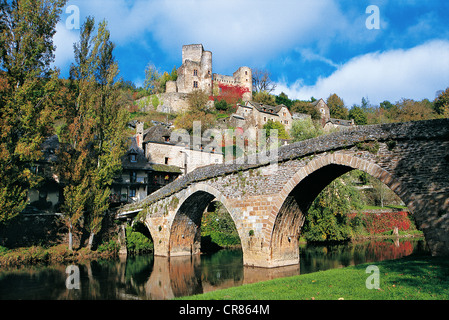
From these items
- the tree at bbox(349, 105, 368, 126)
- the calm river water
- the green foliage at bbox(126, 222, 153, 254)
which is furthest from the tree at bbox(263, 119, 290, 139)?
the calm river water

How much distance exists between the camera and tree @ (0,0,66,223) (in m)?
21.5

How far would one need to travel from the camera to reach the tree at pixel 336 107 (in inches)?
3337

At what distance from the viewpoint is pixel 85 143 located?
25891 millimetres

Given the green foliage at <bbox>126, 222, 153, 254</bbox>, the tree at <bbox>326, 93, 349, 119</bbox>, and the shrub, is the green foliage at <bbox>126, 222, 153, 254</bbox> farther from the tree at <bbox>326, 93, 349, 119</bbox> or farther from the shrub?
the tree at <bbox>326, 93, 349, 119</bbox>

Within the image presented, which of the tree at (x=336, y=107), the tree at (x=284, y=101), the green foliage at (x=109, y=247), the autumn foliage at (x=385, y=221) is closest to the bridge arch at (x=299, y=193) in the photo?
the green foliage at (x=109, y=247)

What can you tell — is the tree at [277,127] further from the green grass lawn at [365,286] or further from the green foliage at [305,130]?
the green grass lawn at [365,286]

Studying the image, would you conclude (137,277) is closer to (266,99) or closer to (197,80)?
(266,99)

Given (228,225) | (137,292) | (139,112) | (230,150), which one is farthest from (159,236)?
(139,112)

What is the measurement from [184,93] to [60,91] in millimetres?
55246

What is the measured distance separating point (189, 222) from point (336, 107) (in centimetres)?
7022

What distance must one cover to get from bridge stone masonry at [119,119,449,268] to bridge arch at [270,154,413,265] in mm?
41

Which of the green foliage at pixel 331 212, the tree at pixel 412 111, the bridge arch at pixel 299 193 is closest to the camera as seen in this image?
the bridge arch at pixel 299 193

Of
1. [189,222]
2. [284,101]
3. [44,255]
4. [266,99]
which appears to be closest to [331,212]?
[189,222]

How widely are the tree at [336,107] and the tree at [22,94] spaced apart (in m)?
73.1
